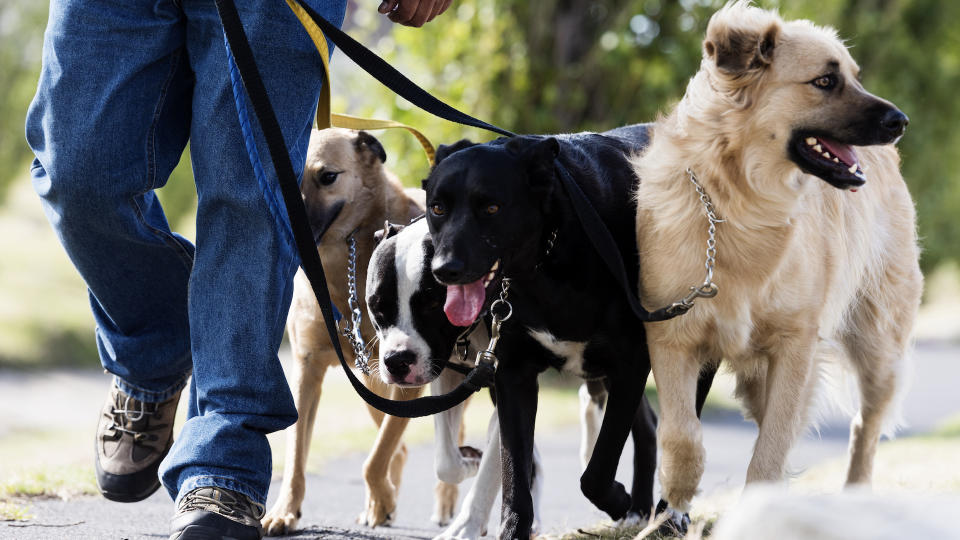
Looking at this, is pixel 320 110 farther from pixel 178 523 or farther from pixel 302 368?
pixel 178 523

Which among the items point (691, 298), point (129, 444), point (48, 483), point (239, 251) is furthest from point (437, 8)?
point (48, 483)

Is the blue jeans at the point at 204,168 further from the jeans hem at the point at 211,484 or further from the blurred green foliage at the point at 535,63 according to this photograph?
the blurred green foliage at the point at 535,63

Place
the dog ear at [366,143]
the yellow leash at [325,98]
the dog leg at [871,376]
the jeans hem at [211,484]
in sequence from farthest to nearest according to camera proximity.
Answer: the dog ear at [366,143] < the dog leg at [871,376] < the yellow leash at [325,98] < the jeans hem at [211,484]

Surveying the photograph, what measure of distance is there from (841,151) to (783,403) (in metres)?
0.89

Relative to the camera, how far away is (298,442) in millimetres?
4281

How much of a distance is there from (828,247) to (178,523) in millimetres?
2407

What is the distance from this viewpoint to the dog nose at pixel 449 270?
3.20 m

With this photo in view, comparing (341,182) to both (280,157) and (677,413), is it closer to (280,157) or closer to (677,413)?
(280,157)

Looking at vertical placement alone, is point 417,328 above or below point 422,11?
below

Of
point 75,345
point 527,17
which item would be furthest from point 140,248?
point 75,345

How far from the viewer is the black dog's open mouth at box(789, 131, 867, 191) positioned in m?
3.26

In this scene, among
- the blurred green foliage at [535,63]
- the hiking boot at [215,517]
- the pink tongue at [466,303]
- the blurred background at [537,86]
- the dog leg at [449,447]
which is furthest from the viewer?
the blurred green foliage at [535,63]

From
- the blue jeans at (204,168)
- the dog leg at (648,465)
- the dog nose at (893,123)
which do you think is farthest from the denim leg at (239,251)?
the dog nose at (893,123)

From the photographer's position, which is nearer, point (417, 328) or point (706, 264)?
point (706, 264)
